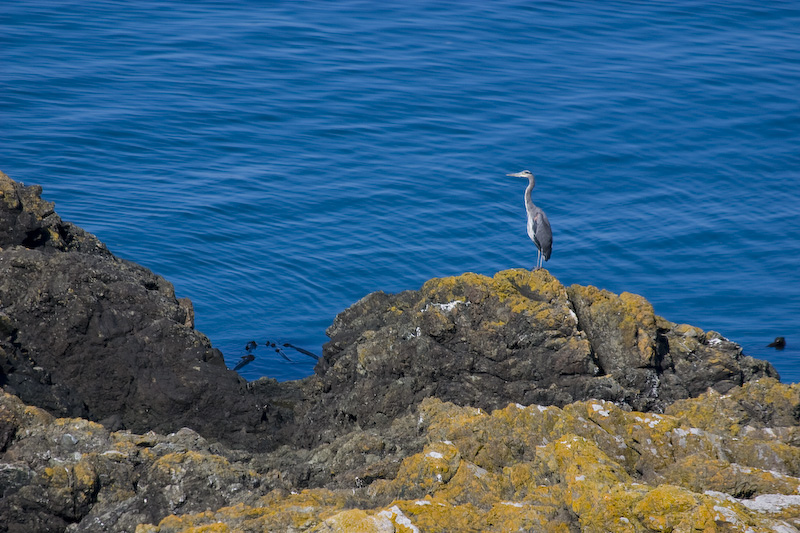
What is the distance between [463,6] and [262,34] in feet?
29.3

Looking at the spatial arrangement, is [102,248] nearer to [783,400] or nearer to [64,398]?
[64,398]

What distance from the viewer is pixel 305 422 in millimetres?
8031

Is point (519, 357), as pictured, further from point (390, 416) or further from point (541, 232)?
point (541, 232)

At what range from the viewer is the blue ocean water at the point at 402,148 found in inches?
674

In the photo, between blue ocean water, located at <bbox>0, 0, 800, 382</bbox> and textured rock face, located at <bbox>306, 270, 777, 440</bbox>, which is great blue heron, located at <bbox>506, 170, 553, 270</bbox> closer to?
blue ocean water, located at <bbox>0, 0, 800, 382</bbox>

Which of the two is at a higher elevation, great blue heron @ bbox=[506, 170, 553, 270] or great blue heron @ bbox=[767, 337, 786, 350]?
great blue heron @ bbox=[506, 170, 553, 270]

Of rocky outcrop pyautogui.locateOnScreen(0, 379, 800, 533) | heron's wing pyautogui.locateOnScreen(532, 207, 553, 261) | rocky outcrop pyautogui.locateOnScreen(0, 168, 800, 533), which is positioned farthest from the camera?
heron's wing pyautogui.locateOnScreen(532, 207, 553, 261)

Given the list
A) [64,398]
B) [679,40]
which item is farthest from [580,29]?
[64,398]

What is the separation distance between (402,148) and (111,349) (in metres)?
15.9

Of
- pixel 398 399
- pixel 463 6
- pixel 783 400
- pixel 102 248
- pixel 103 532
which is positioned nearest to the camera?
pixel 103 532

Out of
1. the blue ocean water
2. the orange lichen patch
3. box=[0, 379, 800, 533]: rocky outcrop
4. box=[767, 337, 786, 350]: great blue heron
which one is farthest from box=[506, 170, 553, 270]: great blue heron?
the orange lichen patch

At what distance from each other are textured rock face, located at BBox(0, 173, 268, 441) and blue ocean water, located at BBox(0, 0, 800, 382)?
4.97 m

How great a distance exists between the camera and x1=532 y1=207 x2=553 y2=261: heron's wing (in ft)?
49.1

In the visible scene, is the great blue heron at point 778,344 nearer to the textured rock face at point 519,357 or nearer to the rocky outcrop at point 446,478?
the textured rock face at point 519,357
